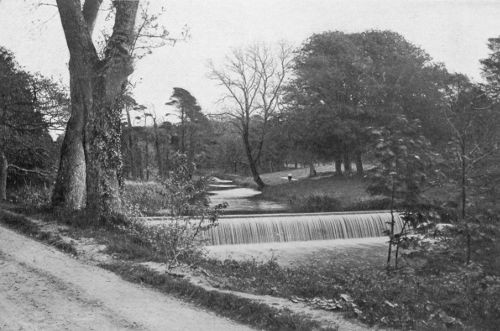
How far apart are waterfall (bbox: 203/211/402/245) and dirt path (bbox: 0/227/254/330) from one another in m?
9.30

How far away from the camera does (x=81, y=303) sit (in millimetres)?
6871

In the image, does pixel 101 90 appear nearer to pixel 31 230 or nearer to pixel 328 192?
pixel 31 230

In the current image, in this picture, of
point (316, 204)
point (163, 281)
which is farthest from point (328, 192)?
point (163, 281)

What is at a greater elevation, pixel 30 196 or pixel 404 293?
pixel 30 196

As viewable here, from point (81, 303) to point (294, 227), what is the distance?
1340 cm

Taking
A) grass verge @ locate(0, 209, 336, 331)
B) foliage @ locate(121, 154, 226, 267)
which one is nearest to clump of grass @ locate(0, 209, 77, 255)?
grass verge @ locate(0, 209, 336, 331)

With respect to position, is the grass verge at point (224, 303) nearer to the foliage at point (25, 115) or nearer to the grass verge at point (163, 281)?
the grass verge at point (163, 281)

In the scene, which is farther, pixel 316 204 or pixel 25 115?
pixel 316 204

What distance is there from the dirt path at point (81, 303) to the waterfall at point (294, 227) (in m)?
9.30

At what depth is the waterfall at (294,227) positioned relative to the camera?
18.4 meters

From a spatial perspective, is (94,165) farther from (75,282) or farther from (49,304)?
(49,304)

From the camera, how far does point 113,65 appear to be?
12.4m

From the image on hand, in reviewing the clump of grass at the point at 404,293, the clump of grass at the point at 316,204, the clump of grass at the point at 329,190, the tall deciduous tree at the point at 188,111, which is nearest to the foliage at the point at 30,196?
the clump of grass at the point at 404,293

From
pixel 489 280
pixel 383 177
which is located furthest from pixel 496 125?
pixel 489 280
